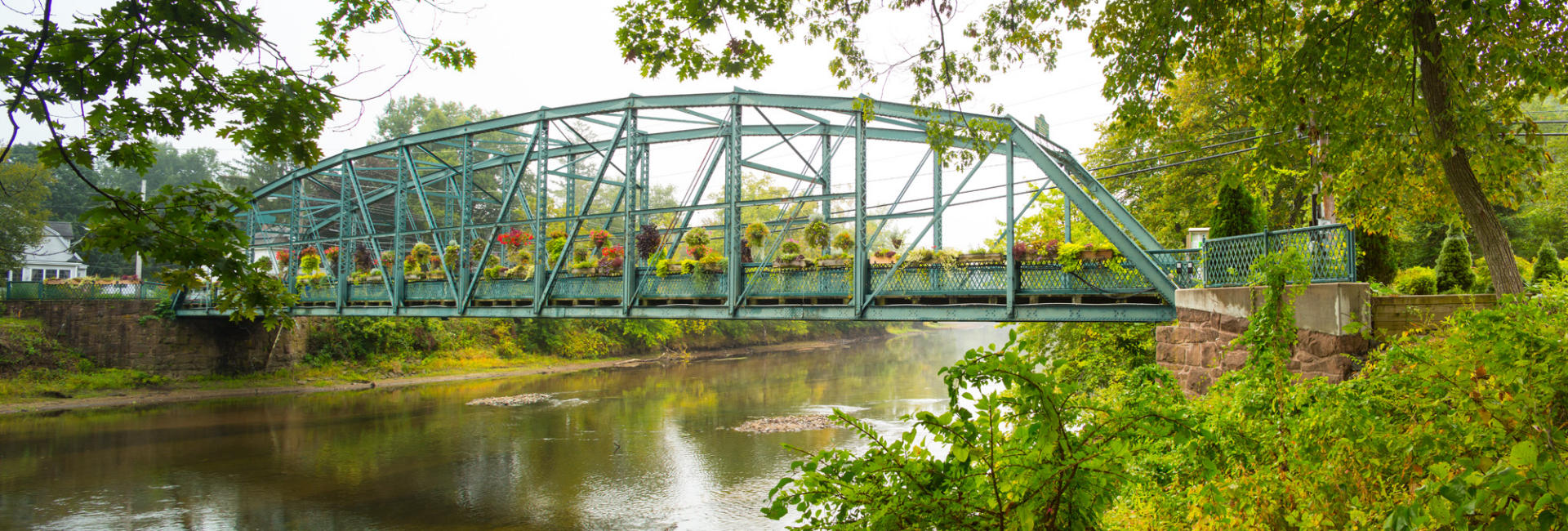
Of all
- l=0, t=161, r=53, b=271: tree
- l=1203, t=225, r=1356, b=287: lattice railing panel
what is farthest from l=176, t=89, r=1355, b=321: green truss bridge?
l=0, t=161, r=53, b=271: tree

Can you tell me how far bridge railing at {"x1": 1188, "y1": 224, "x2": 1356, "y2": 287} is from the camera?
751 centimetres

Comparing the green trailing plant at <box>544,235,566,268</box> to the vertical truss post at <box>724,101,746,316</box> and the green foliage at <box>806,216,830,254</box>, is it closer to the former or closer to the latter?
the vertical truss post at <box>724,101,746,316</box>

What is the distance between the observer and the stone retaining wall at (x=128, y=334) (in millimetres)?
27609

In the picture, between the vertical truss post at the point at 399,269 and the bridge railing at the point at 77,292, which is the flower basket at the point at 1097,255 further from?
the bridge railing at the point at 77,292

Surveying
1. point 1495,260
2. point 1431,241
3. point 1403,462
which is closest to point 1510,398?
point 1403,462

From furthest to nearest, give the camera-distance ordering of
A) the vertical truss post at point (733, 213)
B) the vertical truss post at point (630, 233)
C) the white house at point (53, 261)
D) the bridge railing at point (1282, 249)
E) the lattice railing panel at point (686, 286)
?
the white house at point (53, 261), the vertical truss post at point (630, 233), the lattice railing panel at point (686, 286), the vertical truss post at point (733, 213), the bridge railing at point (1282, 249)

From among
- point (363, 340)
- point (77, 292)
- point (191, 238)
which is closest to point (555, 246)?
point (191, 238)

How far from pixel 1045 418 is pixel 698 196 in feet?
47.7

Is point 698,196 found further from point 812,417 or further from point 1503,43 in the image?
point 1503,43

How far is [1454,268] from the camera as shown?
10.5 meters

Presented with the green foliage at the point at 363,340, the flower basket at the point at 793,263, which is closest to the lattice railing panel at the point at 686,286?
the flower basket at the point at 793,263

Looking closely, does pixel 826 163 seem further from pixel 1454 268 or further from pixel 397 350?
pixel 397 350

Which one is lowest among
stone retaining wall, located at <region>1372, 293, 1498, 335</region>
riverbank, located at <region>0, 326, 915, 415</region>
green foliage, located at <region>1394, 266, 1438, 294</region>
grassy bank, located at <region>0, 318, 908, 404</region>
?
riverbank, located at <region>0, 326, 915, 415</region>

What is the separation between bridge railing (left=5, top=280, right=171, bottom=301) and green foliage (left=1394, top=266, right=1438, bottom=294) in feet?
115
